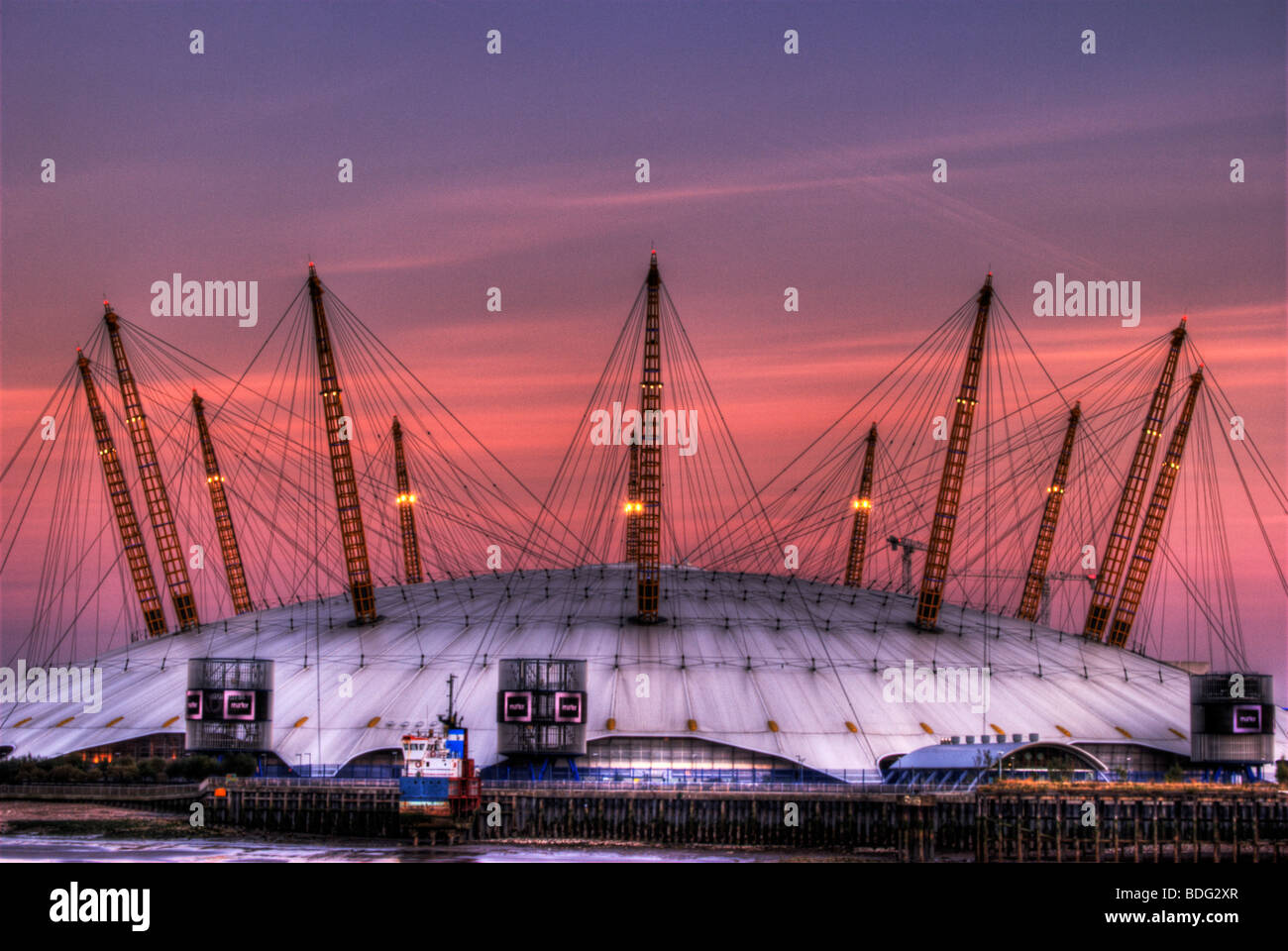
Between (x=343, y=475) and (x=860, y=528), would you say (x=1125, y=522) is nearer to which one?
(x=860, y=528)

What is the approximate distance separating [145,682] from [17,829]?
74.8 feet

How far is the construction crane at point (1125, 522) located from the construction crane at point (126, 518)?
80945 millimetres

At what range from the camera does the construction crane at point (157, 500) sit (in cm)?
16175

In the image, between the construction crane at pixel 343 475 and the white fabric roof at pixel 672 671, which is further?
the construction crane at pixel 343 475

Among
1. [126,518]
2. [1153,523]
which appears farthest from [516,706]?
[1153,523]

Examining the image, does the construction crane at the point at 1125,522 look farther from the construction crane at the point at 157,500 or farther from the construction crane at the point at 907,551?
the construction crane at the point at 157,500

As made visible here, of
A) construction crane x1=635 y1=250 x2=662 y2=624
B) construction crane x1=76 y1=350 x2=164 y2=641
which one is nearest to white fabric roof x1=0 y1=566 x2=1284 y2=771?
construction crane x1=635 y1=250 x2=662 y2=624

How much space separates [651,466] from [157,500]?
50137 millimetres

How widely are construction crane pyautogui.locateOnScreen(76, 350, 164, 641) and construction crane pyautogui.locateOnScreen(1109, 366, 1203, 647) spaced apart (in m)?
83.2

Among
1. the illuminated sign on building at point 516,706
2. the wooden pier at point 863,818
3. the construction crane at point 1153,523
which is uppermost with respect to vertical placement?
the construction crane at point 1153,523

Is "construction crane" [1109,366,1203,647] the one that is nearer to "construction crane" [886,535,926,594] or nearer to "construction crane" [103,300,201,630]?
"construction crane" [886,535,926,594]

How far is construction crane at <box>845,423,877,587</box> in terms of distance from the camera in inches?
6944

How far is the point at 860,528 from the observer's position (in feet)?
591

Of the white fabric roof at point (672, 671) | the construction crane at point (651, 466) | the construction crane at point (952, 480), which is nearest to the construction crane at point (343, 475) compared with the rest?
the white fabric roof at point (672, 671)
